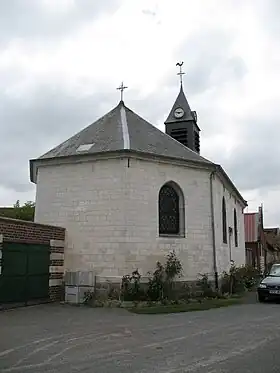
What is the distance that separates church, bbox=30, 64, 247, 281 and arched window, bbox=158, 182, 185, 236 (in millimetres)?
38

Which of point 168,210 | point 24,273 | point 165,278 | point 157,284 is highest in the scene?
point 168,210

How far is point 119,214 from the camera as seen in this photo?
54.2 ft

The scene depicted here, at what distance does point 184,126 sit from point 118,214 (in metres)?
11.6

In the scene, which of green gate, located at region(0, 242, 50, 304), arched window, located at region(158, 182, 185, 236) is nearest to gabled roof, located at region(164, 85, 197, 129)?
arched window, located at region(158, 182, 185, 236)

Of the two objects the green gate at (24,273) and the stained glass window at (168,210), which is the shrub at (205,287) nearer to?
the stained glass window at (168,210)

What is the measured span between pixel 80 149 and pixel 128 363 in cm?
1210

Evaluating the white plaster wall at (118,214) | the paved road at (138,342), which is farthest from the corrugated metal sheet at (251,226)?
the paved road at (138,342)

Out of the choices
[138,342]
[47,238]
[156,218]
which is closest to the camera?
[138,342]

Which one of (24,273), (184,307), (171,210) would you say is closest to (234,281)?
(171,210)

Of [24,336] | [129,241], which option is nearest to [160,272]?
[129,241]

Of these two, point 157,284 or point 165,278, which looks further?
point 165,278

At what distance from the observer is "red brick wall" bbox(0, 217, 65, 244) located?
1430 cm

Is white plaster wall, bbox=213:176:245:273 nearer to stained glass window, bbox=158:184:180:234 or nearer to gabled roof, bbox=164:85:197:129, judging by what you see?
stained glass window, bbox=158:184:180:234

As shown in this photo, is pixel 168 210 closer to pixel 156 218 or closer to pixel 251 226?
pixel 156 218
